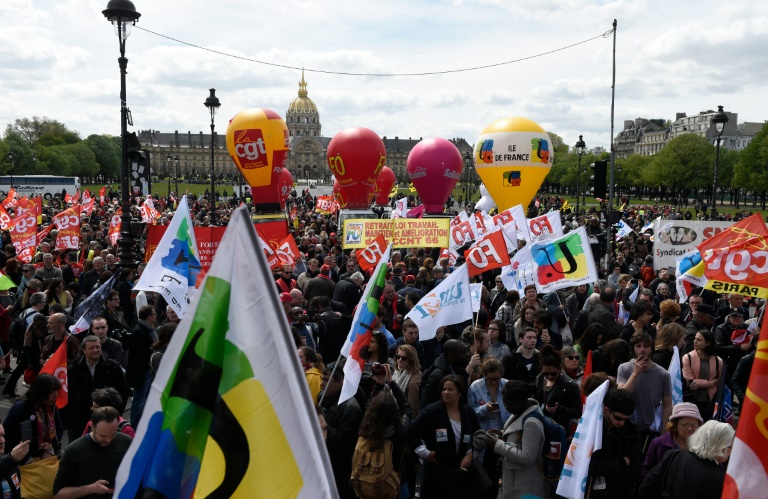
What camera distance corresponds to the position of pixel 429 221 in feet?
50.4

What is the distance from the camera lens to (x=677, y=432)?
4.87 metres

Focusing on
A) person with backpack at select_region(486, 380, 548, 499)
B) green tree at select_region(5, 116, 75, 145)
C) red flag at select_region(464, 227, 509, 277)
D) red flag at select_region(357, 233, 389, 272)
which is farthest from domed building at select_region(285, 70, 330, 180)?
person with backpack at select_region(486, 380, 548, 499)

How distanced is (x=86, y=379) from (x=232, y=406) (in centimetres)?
461

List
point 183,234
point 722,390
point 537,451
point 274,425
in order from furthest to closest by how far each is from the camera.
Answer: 1. point 183,234
2. point 722,390
3. point 537,451
4. point 274,425

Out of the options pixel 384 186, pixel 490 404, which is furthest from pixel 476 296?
pixel 384 186

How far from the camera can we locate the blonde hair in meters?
4.18

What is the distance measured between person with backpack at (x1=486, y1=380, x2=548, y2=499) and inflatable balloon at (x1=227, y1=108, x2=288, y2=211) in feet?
72.7

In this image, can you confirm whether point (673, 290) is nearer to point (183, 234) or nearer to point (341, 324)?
point (341, 324)

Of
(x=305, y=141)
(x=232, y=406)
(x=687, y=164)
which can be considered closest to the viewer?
(x=232, y=406)

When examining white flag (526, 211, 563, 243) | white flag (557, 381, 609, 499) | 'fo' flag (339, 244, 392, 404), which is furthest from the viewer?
white flag (526, 211, 563, 243)

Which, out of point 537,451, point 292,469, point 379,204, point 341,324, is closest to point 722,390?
point 537,451

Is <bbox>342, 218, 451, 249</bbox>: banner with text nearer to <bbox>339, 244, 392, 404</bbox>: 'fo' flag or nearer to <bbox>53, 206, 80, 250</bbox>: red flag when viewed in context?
<bbox>53, 206, 80, 250</bbox>: red flag

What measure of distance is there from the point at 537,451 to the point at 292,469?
3.01 m

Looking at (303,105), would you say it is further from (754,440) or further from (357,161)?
(754,440)
